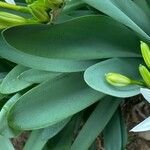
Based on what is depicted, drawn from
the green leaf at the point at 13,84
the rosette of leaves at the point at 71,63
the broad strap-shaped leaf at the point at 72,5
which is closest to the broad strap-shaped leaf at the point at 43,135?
the rosette of leaves at the point at 71,63

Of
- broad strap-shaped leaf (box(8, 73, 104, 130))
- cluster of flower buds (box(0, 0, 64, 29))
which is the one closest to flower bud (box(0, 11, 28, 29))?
cluster of flower buds (box(0, 0, 64, 29))

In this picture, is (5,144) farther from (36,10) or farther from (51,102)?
(36,10)

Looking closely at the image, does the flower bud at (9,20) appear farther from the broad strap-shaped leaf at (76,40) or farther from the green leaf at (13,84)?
the green leaf at (13,84)

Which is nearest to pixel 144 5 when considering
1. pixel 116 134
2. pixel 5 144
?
pixel 116 134

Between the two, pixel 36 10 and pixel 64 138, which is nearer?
pixel 36 10

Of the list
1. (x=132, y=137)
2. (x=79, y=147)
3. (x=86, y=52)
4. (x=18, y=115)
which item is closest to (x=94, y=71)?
(x=86, y=52)

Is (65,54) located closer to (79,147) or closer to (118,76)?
(118,76)
